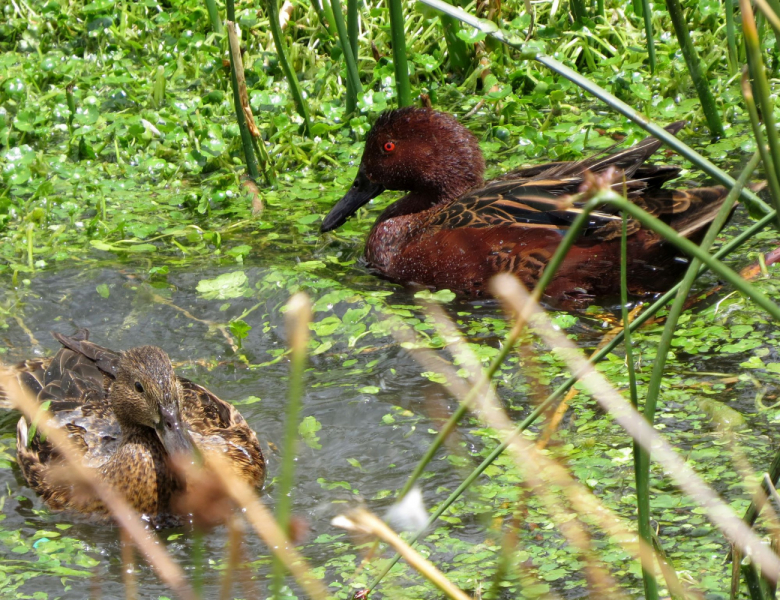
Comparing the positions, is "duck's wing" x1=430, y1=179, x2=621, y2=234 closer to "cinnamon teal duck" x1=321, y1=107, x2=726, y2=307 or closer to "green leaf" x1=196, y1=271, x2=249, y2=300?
"cinnamon teal duck" x1=321, y1=107, x2=726, y2=307

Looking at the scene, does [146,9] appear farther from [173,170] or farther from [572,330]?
[572,330]

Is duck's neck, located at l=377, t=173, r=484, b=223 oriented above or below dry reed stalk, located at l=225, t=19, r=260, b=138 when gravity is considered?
below

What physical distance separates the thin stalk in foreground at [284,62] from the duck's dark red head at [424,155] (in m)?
0.69

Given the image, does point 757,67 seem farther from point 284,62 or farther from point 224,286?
point 284,62

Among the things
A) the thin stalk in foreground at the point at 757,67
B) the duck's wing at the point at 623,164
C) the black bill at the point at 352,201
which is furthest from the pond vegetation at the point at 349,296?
the duck's wing at the point at 623,164

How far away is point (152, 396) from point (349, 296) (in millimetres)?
1468

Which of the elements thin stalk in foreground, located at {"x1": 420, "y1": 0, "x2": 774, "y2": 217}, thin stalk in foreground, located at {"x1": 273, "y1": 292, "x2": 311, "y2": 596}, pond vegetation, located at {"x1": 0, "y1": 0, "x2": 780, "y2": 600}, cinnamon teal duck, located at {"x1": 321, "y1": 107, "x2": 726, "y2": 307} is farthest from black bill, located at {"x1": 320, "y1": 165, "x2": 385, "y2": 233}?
thin stalk in foreground, located at {"x1": 273, "y1": 292, "x2": 311, "y2": 596}

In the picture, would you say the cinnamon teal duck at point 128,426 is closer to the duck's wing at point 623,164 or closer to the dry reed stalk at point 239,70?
the dry reed stalk at point 239,70

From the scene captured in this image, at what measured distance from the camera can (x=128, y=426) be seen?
169 inches

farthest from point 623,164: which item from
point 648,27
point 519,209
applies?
point 648,27

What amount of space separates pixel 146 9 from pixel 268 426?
550cm

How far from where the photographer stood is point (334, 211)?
6086mm

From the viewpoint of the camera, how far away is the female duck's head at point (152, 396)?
3.89 m

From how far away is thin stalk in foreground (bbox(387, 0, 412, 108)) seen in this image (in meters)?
5.38
